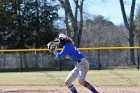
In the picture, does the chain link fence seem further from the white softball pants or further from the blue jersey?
the blue jersey

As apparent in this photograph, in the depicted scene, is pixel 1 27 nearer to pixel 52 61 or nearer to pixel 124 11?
pixel 52 61

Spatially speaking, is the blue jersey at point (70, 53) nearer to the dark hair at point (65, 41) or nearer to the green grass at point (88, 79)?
the dark hair at point (65, 41)

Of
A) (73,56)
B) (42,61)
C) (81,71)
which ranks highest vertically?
(73,56)

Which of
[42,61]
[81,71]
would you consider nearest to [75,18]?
[42,61]

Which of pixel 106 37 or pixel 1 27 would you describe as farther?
pixel 106 37

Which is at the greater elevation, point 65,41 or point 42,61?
point 65,41

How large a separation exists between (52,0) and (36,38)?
4.97 metres

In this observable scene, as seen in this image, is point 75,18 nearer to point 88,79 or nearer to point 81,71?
point 88,79

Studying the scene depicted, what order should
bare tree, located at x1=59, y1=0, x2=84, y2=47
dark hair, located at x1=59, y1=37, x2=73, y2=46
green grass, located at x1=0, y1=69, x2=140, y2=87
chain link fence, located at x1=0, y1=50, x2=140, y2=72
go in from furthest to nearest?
1. bare tree, located at x1=59, y1=0, x2=84, y2=47
2. chain link fence, located at x1=0, y1=50, x2=140, y2=72
3. green grass, located at x1=0, y1=69, x2=140, y2=87
4. dark hair, located at x1=59, y1=37, x2=73, y2=46

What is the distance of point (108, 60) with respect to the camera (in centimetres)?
4009

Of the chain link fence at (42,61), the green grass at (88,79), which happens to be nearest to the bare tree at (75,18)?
the chain link fence at (42,61)

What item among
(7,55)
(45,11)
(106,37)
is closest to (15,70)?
(7,55)

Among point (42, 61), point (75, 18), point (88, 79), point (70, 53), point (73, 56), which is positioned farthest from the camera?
point (75, 18)

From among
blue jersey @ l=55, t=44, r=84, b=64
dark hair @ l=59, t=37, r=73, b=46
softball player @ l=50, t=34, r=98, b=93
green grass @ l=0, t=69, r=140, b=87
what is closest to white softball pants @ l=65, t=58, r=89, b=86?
softball player @ l=50, t=34, r=98, b=93
